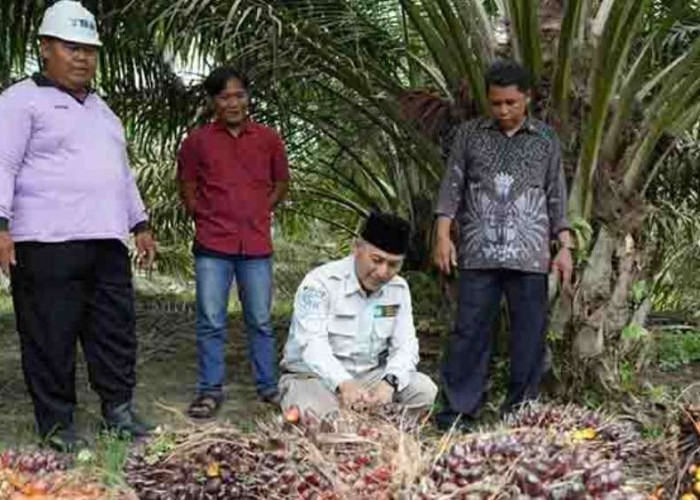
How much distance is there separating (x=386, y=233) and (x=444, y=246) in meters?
0.72

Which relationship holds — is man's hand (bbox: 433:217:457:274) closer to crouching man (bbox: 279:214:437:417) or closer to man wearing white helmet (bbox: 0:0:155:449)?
crouching man (bbox: 279:214:437:417)

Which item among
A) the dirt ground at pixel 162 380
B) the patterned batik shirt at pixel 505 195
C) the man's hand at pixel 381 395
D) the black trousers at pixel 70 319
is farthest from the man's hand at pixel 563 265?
the black trousers at pixel 70 319

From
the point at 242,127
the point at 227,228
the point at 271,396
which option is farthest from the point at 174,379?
the point at 242,127

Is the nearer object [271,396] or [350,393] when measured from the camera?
[350,393]

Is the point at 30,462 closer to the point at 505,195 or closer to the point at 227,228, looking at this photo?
the point at 227,228

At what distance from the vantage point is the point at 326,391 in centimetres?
425

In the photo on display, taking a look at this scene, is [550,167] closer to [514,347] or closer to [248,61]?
[514,347]

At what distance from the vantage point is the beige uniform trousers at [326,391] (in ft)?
→ 13.8

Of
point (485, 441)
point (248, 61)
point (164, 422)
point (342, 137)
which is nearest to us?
point (485, 441)

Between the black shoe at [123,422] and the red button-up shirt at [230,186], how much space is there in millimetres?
955

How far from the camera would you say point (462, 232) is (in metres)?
4.95

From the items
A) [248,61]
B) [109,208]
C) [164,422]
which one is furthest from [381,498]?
[248,61]

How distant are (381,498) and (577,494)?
18.5 inches

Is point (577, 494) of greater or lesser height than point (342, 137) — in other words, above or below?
below
